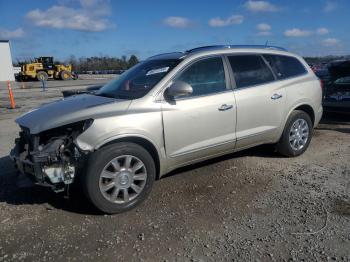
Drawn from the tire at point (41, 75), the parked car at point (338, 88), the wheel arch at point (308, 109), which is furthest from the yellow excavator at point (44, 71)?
the wheel arch at point (308, 109)

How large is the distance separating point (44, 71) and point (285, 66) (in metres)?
35.6

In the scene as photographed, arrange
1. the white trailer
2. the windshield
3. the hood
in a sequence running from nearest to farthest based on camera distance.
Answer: the hood, the windshield, the white trailer

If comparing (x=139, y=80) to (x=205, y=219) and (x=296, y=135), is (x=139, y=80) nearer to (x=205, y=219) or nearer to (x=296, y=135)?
Answer: (x=205, y=219)

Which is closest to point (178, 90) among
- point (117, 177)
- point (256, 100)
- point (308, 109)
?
point (117, 177)

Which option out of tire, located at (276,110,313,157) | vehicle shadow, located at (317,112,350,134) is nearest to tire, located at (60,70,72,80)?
vehicle shadow, located at (317,112,350,134)

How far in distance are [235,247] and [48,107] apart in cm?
277

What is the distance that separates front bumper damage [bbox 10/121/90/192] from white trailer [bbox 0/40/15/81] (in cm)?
4934

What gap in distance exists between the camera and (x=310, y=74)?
611 cm

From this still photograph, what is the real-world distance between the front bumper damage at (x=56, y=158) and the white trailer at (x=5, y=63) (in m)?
49.3

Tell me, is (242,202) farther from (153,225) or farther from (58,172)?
(58,172)

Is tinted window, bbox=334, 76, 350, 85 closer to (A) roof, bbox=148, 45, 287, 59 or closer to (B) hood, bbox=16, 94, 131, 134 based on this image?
(A) roof, bbox=148, 45, 287, 59

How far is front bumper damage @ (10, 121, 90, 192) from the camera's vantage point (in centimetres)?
390

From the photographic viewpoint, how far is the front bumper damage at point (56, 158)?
390 cm

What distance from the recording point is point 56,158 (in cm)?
392
